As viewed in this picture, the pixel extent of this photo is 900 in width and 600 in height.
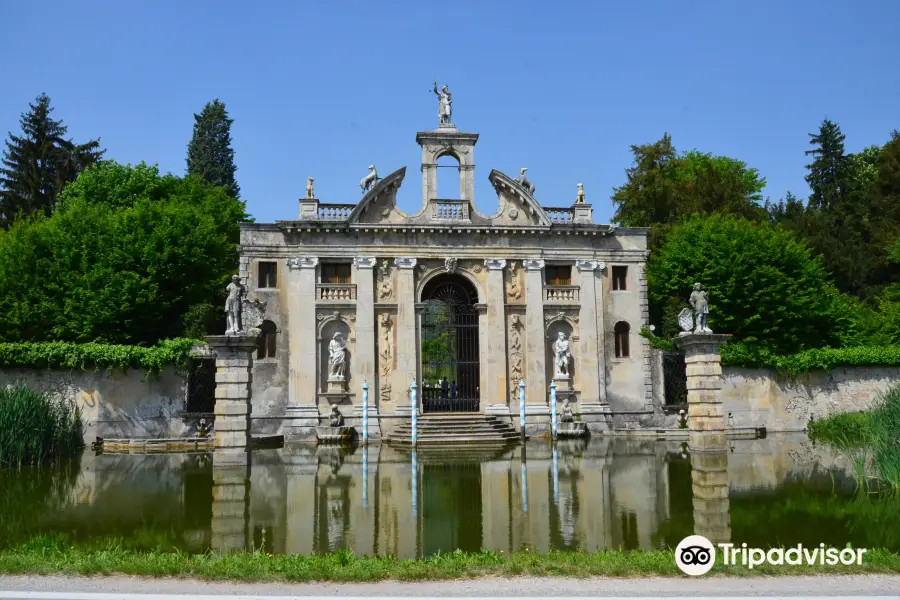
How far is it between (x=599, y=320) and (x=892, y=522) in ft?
63.5

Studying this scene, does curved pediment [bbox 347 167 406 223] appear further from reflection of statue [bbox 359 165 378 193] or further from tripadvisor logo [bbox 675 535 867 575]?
tripadvisor logo [bbox 675 535 867 575]

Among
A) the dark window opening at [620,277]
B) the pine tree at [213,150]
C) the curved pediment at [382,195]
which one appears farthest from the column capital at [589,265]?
the pine tree at [213,150]

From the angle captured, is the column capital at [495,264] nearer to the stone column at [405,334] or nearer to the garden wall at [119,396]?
the stone column at [405,334]

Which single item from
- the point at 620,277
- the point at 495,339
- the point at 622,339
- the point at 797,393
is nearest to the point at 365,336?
the point at 495,339

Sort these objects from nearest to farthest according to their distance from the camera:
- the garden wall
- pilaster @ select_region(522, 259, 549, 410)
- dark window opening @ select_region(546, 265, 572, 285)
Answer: the garden wall, pilaster @ select_region(522, 259, 549, 410), dark window opening @ select_region(546, 265, 572, 285)

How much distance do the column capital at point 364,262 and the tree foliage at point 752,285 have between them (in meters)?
12.0

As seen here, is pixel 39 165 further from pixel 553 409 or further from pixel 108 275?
pixel 553 409

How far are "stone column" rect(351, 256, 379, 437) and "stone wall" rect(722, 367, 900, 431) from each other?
1340cm

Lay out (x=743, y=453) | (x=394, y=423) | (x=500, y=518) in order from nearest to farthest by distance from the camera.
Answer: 1. (x=500, y=518)
2. (x=743, y=453)
3. (x=394, y=423)

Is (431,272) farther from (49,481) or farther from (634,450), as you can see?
(49,481)

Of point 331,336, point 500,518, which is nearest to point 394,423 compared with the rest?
point 331,336

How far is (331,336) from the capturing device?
2803cm

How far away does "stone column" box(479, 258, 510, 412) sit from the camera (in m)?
27.9

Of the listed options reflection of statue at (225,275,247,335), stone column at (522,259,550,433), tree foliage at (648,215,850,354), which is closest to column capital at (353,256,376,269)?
stone column at (522,259,550,433)
